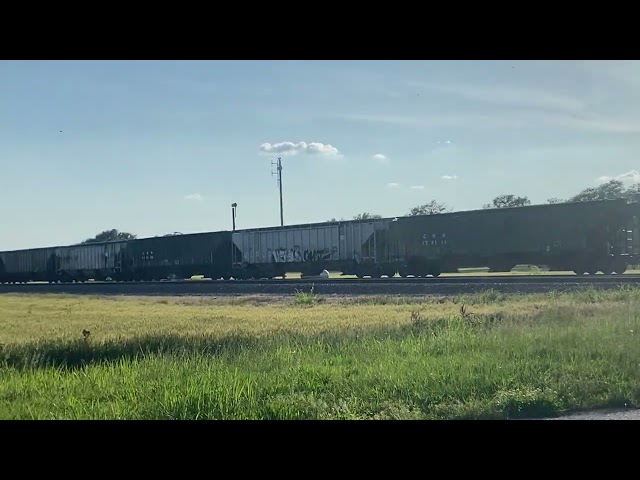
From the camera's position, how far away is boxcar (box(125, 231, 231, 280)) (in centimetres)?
5025

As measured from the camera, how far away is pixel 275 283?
3562 centimetres

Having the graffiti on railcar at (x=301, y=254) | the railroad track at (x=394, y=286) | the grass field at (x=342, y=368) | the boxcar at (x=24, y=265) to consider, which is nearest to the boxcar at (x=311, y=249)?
the graffiti on railcar at (x=301, y=254)

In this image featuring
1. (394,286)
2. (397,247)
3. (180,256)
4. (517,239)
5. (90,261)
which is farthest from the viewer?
(90,261)

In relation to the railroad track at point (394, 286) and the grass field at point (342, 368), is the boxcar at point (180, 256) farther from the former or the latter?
the grass field at point (342, 368)

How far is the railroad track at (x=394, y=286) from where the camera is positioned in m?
25.3

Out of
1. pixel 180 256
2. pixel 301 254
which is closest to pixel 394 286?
pixel 301 254

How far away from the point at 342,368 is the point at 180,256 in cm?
4371

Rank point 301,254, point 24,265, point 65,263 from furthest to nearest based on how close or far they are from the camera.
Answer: point 24,265, point 65,263, point 301,254

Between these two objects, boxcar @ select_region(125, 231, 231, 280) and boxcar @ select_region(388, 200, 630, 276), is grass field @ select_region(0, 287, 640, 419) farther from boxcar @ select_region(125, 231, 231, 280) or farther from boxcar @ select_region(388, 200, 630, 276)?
boxcar @ select_region(125, 231, 231, 280)

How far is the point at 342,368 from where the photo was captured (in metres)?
10.2

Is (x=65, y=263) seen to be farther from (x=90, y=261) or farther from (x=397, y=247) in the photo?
(x=397, y=247)

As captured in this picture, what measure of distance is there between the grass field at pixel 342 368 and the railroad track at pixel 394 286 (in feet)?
23.1
